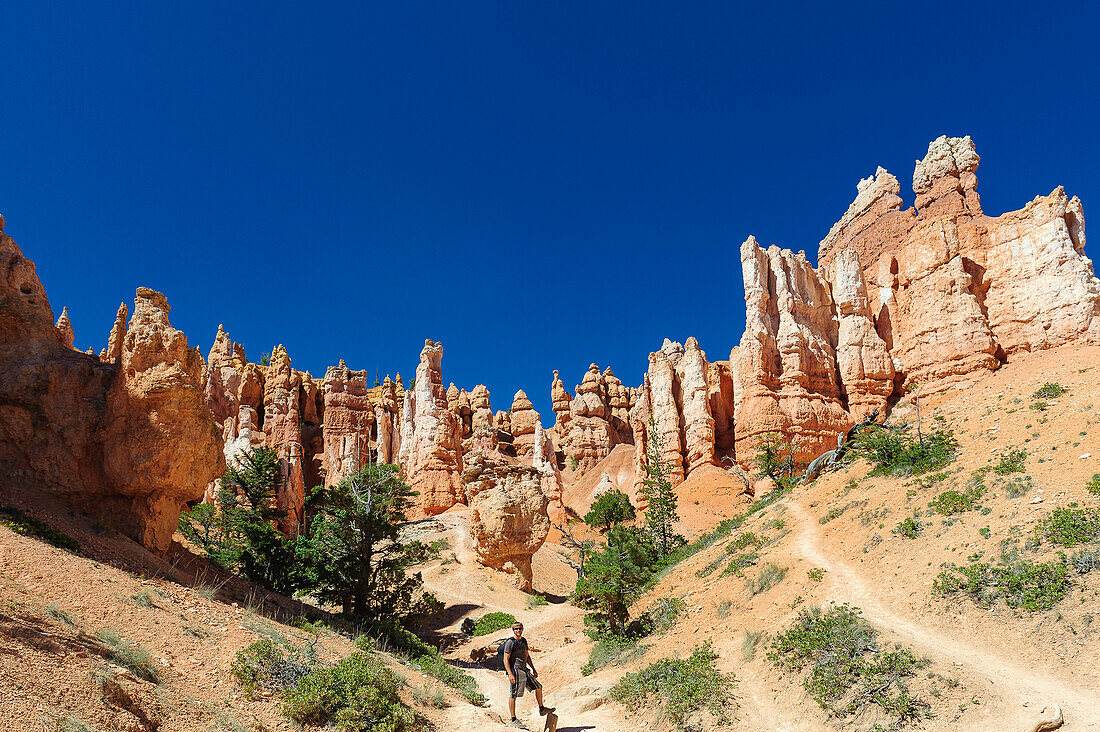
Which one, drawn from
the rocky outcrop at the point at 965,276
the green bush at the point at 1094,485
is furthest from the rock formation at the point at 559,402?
the green bush at the point at 1094,485

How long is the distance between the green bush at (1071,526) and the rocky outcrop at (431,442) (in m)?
41.3

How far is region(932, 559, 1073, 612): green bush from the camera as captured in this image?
11.6m

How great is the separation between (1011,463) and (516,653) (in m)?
16.3

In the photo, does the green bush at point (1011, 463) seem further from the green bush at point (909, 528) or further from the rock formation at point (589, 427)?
the rock formation at point (589, 427)

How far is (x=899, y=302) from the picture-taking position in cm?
4653

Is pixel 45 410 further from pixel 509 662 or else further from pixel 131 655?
pixel 509 662

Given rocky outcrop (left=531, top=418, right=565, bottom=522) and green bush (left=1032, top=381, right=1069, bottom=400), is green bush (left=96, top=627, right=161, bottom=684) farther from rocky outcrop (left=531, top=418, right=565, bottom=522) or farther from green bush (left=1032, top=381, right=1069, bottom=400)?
rocky outcrop (left=531, top=418, right=565, bottom=522)

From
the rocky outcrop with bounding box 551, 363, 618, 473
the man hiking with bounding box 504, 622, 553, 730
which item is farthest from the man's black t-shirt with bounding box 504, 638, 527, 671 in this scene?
the rocky outcrop with bounding box 551, 363, 618, 473

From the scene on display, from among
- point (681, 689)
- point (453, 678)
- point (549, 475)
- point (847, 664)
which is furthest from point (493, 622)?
point (549, 475)

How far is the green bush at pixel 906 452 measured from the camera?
21.0 metres

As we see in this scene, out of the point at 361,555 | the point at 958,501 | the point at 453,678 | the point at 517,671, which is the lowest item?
the point at 453,678

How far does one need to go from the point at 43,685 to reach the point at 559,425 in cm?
6823

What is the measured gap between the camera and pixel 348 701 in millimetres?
9320

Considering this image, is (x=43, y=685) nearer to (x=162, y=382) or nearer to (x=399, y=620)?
(x=162, y=382)
